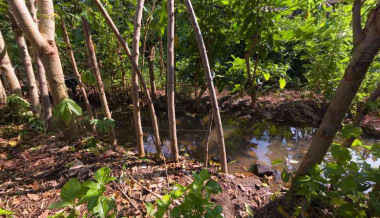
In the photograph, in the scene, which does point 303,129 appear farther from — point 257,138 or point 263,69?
point 263,69

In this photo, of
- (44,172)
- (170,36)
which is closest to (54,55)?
(170,36)

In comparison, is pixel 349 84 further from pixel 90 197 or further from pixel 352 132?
pixel 90 197

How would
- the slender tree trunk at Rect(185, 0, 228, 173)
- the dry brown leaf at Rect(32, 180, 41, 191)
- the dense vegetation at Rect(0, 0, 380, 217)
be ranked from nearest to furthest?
1. the dense vegetation at Rect(0, 0, 380, 217)
2. the slender tree trunk at Rect(185, 0, 228, 173)
3. the dry brown leaf at Rect(32, 180, 41, 191)

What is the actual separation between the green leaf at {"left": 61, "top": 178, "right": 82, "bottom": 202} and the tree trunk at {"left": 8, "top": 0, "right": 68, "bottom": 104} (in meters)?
0.99

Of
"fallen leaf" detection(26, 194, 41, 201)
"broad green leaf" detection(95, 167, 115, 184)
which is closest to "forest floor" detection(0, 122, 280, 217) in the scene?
"fallen leaf" detection(26, 194, 41, 201)

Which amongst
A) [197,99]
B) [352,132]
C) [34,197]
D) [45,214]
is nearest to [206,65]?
[352,132]

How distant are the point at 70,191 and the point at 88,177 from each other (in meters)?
0.82

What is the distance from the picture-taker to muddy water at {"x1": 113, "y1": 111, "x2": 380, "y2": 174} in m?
2.50

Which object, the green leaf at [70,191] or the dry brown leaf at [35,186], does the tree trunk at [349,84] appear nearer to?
the green leaf at [70,191]

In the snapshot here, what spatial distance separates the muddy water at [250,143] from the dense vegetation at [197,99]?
94 mm

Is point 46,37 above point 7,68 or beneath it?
above

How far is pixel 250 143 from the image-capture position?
3.09 metres

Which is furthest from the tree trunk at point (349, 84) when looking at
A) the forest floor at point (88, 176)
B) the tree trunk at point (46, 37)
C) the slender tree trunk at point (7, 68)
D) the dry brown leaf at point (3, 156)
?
the slender tree trunk at point (7, 68)

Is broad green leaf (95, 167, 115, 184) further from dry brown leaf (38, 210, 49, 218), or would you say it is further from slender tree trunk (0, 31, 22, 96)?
slender tree trunk (0, 31, 22, 96)
